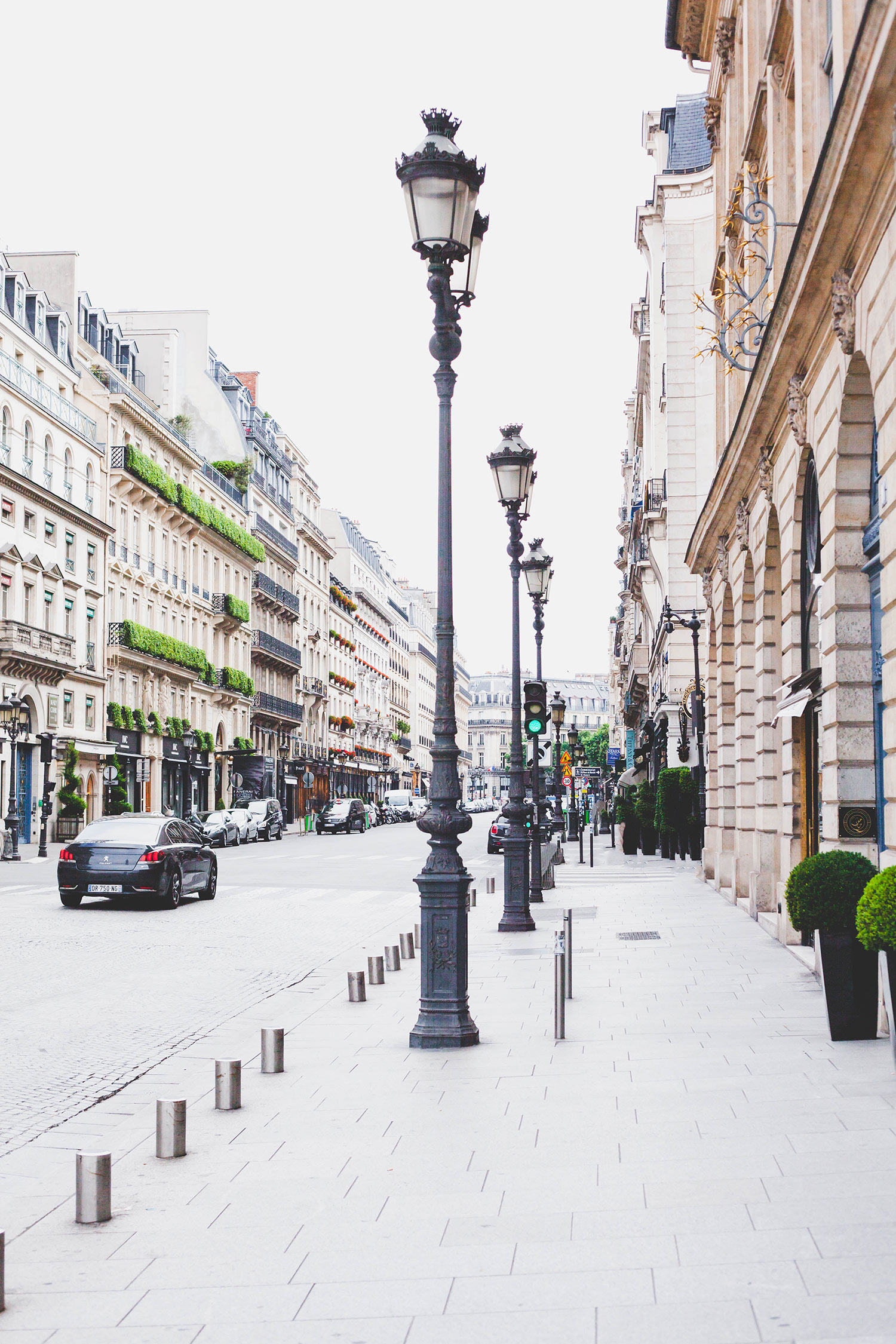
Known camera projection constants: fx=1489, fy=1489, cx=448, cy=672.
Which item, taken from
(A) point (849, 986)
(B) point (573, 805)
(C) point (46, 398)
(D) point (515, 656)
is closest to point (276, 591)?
(B) point (573, 805)

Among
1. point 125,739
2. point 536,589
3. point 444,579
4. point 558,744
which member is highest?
point 536,589

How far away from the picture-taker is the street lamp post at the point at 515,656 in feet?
55.9

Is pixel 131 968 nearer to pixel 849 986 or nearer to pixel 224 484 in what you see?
pixel 849 986


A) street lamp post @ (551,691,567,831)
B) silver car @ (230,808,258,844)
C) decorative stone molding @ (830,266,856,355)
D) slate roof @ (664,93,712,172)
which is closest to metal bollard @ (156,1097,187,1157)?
decorative stone molding @ (830,266,856,355)

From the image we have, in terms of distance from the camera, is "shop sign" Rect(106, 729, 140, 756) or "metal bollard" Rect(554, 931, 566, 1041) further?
"shop sign" Rect(106, 729, 140, 756)

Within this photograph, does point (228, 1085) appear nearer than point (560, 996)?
Yes

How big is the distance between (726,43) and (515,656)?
10891mm

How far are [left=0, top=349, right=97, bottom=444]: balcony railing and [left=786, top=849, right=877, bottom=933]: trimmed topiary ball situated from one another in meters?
40.3

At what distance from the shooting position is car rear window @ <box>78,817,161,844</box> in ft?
75.9

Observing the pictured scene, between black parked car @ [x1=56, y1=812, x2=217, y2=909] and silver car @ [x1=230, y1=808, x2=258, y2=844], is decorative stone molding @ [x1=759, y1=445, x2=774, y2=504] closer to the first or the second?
black parked car @ [x1=56, y1=812, x2=217, y2=909]

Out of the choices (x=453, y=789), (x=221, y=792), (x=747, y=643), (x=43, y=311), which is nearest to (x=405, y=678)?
(x=221, y=792)

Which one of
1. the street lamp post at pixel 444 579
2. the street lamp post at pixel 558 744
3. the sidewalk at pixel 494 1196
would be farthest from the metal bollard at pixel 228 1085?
the street lamp post at pixel 558 744

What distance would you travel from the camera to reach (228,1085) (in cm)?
823

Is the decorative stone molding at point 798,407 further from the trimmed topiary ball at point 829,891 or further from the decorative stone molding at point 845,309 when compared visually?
the trimmed topiary ball at point 829,891
